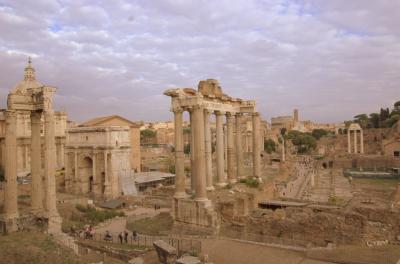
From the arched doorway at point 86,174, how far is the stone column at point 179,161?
2568 cm

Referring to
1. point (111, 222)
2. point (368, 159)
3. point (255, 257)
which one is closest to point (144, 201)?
point (111, 222)

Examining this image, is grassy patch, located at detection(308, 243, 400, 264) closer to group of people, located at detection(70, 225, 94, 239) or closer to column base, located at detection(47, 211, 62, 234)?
column base, located at detection(47, 211, 62, 234)

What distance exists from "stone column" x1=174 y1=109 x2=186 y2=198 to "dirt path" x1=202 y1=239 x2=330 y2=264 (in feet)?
12.9

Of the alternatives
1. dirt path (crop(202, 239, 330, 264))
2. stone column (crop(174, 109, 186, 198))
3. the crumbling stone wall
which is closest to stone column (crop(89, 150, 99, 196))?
stone column (crop(174, 109, 186, 198))

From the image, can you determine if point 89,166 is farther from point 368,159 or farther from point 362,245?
point 368,159

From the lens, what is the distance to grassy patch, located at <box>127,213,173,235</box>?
20281mm

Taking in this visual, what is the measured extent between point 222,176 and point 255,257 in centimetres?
1004

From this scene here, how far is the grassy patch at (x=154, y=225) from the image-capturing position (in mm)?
20281

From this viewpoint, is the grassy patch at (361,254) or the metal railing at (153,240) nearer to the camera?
the grassy patch at (361,254)

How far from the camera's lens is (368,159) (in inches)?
2997

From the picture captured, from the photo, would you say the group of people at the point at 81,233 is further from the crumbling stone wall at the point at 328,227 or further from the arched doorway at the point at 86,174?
the arched doorway at the point at 86,174

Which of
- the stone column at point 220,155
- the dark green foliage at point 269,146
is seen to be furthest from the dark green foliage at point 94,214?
the dark green foliage at point 269,146

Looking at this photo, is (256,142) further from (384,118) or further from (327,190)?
(384,118)

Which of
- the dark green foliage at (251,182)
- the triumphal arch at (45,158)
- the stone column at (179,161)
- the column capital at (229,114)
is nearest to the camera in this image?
the triumphal arch at (45,158)
